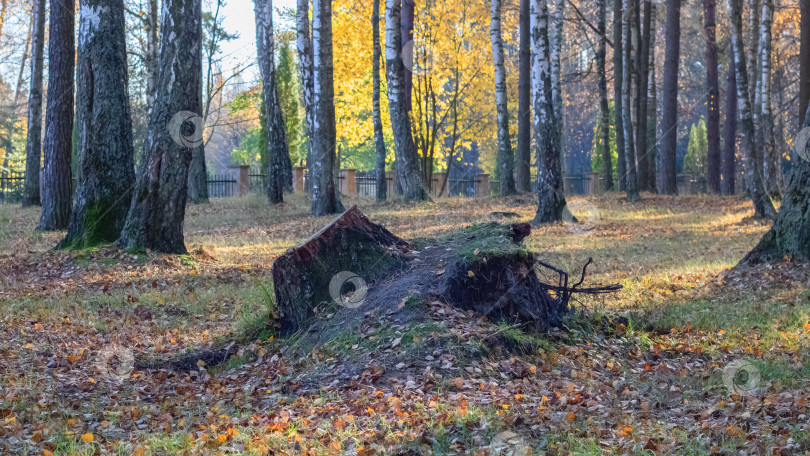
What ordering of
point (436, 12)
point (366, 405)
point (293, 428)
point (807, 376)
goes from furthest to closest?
point (436, 12) → point (807, 376) → point (366, 405) → point (293, 428)

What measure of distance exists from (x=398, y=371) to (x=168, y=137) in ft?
20.3

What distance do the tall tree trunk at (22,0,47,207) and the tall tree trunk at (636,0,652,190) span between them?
57.2 ft

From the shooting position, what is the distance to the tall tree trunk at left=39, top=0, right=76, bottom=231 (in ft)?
44.1

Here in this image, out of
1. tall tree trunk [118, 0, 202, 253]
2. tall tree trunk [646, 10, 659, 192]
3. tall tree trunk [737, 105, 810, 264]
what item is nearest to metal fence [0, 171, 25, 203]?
tall tree trunk [118, 0, 202, 253]

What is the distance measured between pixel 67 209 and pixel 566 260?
10.5 metres

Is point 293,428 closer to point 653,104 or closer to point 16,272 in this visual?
point 16,272

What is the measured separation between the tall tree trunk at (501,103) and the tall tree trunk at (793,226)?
41.2 feet

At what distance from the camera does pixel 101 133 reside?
34.3ft

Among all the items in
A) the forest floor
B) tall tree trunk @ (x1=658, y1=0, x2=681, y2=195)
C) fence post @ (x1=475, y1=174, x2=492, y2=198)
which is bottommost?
the forest floor

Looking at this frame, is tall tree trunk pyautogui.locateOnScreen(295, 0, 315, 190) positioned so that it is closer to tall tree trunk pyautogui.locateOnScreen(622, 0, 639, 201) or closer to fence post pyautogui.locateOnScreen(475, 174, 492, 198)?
tall tree trunk pyautogui.locateOnScreen(622, 0, 639, 201)

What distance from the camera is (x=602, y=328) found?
663cm

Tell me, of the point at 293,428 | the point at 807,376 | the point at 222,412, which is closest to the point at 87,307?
the point at 222,412

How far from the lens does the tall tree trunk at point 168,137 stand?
981 centimetres

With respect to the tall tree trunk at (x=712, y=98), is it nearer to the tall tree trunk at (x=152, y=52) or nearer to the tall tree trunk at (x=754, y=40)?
the tall tree trunk at (x=754, y=40)
